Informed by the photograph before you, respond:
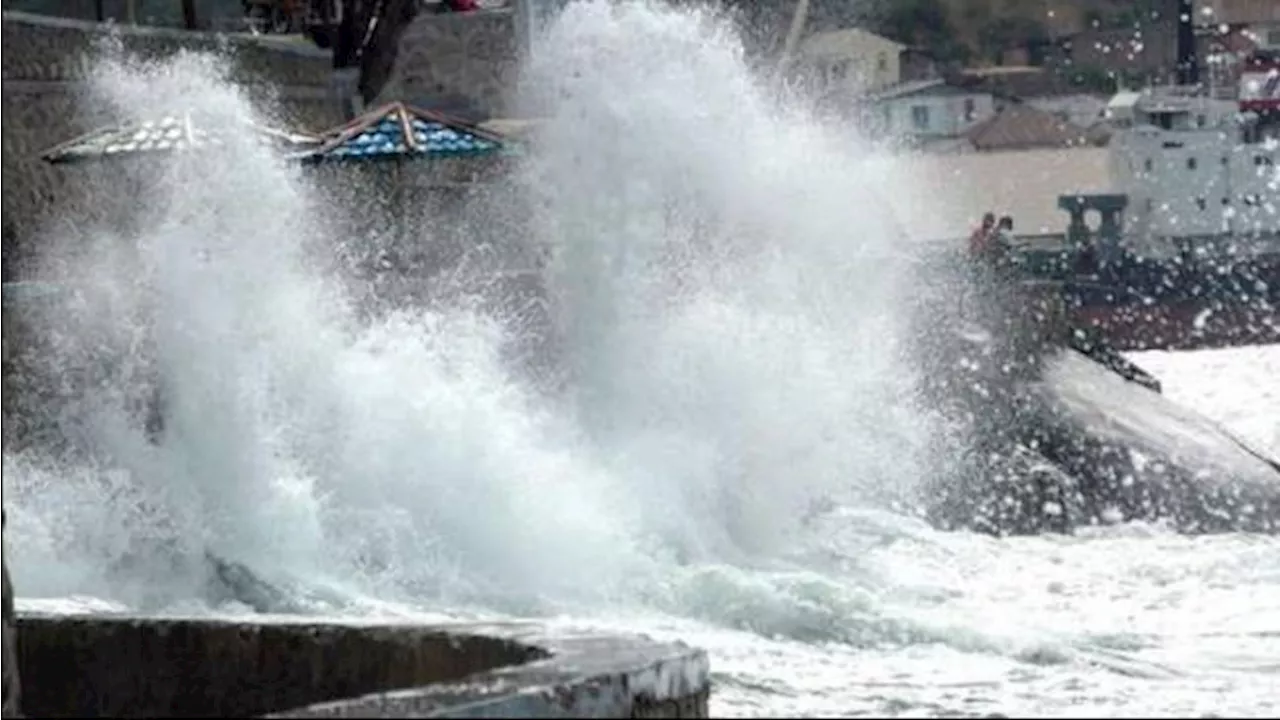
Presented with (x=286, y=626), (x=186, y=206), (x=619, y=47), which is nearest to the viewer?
(x=286, y=626)

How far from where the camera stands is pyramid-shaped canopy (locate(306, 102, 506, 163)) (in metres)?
22.6

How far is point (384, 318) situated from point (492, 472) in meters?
2.99

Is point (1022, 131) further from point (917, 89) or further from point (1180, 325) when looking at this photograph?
point (1180, 325)

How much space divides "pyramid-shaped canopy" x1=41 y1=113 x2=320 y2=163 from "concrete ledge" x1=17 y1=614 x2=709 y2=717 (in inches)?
467

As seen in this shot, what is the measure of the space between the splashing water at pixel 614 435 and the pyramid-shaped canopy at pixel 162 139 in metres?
0.15

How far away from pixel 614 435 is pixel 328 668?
38.6 ft

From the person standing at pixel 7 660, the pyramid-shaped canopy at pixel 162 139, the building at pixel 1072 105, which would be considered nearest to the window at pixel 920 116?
the building at pixel 1072 105

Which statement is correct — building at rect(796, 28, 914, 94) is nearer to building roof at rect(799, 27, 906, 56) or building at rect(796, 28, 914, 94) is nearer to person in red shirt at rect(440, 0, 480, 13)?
building roof at rect(799, 27, 906, 56)

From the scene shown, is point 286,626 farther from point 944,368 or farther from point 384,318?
point 944,368

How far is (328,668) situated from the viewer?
26.7 feet

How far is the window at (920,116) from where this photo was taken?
75.0 m

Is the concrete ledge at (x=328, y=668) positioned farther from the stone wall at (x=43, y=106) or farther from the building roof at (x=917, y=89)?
the building roof at (x=917, y=89)

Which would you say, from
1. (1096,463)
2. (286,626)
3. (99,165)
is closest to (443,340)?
(99,165)

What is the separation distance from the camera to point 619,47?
2223cm
